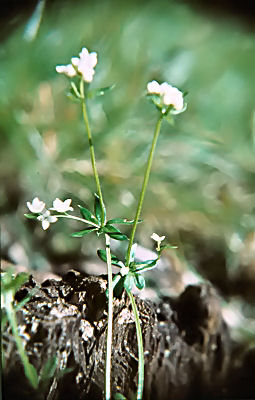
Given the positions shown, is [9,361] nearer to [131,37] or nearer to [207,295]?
[207,295]

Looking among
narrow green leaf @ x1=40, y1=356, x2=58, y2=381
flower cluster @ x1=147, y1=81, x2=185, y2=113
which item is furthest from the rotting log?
flower cluster @ x1=147, y1=81, x2=185, y2=113

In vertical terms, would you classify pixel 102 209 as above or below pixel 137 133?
below

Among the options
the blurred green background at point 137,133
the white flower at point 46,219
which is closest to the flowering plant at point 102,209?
the white flower at point 46,219

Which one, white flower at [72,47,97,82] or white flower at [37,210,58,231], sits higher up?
white flower at [72,47,97,82]

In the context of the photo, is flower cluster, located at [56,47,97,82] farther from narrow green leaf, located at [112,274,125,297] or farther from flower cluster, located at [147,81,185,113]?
narrow green leaf, located at [112,274,125,297]

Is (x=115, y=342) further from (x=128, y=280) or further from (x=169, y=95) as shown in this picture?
(x=169, y=95)

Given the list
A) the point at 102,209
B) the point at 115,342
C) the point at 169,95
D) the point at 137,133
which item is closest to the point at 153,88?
the point at 169,95
